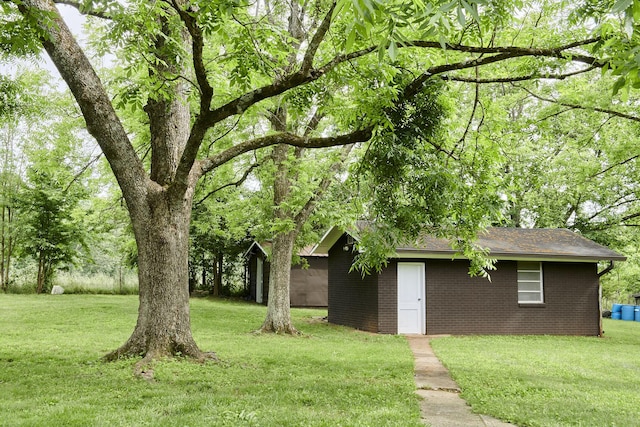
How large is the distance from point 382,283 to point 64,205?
17419 mm

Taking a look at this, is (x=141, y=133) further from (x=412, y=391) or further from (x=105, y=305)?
(x=105, y=305)

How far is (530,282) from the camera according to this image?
16750mm

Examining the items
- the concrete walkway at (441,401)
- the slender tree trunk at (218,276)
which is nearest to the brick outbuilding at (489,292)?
the concrete walkway at (441,401)

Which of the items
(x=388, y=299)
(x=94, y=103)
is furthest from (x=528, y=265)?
(x=94, y=103)

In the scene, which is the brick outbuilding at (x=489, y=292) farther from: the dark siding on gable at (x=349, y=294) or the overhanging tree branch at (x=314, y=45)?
the overhanging tree branch at (x=314, y=45)

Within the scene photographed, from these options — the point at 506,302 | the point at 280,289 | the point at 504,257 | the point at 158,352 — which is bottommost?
the point at 158,352

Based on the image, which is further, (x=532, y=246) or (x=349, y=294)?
(x=349, y=294)

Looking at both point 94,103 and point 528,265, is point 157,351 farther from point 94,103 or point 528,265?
point 528,265

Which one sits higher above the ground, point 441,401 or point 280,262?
point 280,262

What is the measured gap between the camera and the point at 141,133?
11781mm

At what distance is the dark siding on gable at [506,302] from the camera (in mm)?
15945

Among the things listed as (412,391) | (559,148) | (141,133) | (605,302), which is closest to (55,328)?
(141,133)

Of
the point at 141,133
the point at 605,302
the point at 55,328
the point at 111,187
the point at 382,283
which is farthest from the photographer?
the point at 605,302

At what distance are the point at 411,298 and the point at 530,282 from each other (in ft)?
13.1
